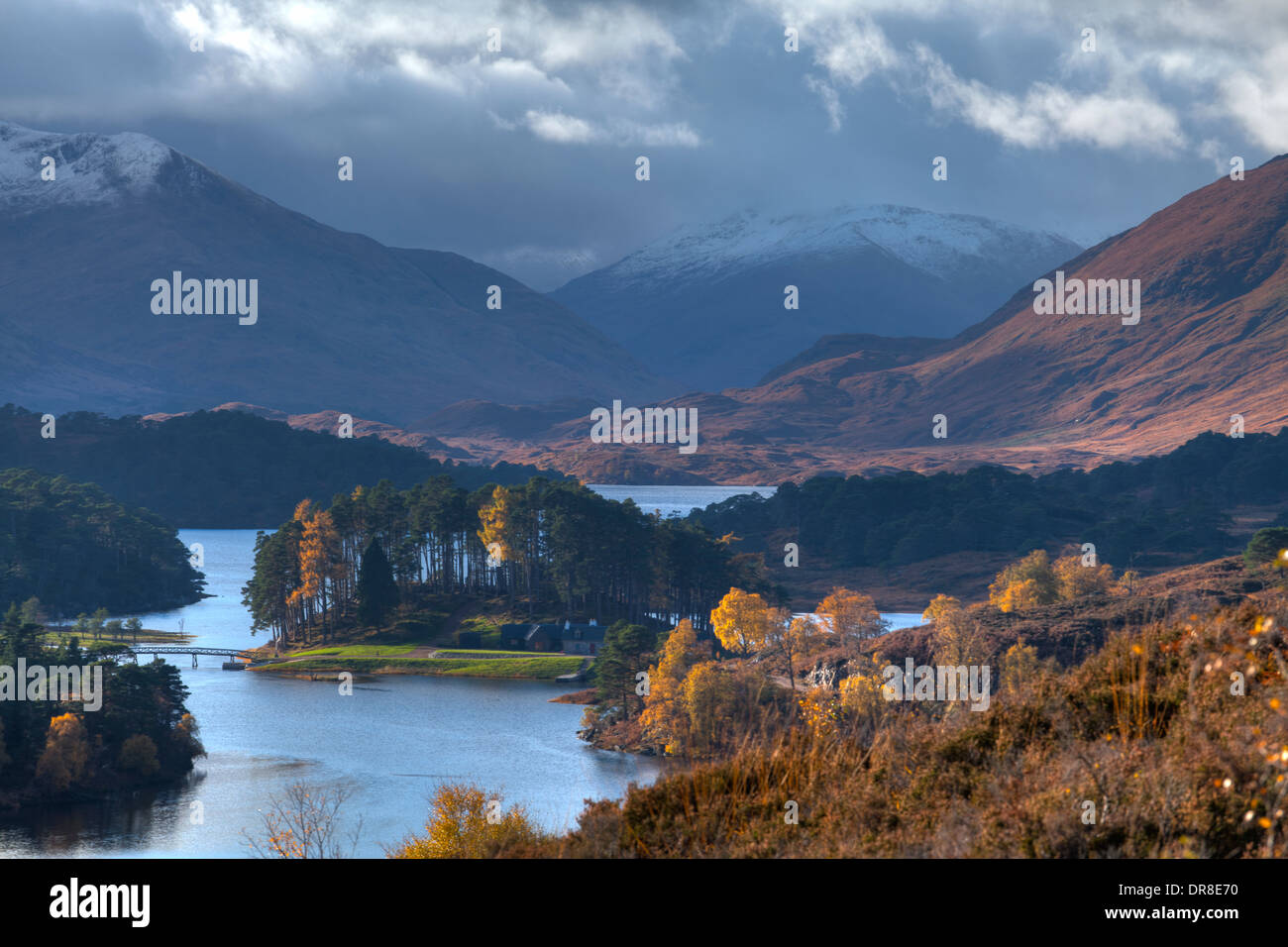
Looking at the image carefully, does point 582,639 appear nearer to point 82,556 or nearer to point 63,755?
point 63,755

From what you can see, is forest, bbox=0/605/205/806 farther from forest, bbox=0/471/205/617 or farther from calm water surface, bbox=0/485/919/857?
forest, bbox=0/471/205/617

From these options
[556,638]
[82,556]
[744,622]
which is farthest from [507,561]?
[82,556]

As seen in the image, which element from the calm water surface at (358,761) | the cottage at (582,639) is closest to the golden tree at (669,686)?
the calm water surface at (358,761)

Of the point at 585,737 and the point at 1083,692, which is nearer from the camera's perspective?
the point at 1083,692

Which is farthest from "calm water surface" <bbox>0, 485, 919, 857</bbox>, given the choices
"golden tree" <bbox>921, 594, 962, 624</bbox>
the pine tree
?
"golden tree" <bbox>921, 594, 962, 624</bbox>

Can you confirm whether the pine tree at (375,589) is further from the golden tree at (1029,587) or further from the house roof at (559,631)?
the golden tree at (1029,587)

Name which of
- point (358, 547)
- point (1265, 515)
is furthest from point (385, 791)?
point (1265, 515)
